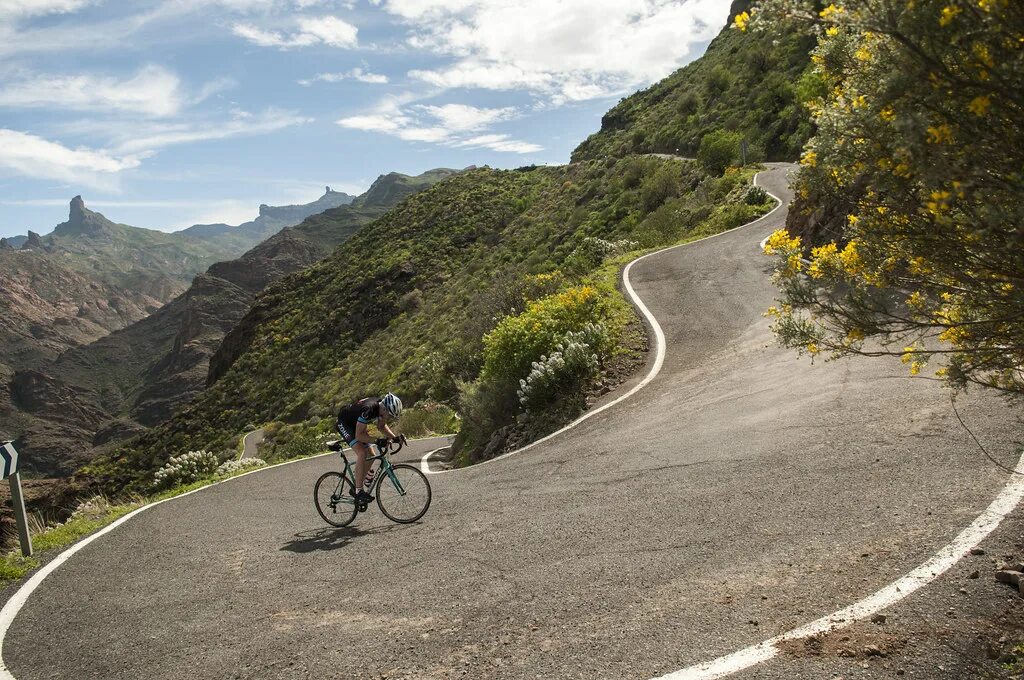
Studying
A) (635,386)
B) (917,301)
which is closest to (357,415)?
(917,301)

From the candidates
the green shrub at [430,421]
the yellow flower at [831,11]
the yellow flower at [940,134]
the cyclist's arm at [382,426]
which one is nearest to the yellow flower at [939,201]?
the yellow flower at [940,134]

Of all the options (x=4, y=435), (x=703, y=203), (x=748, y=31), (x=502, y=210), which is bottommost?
(x=4, y=435)

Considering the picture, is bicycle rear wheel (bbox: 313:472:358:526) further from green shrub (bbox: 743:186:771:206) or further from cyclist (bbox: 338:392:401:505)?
green shrub (bbox: 743:186:771:206)

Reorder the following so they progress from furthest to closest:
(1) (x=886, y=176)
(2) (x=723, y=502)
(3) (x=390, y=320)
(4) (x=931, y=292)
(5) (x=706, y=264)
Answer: (3) (x=390, y=320)
(5) (x=706, y=264)
(2) (x=723, y=502)
(4) (x=931, y=292)
(1) (x=886, y=176)

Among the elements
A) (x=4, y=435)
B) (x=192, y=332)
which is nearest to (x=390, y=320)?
(x=4, y=435)

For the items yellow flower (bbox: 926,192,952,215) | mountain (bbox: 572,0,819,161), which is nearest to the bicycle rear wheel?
yellow flower (bbox: 926,192,952,215)

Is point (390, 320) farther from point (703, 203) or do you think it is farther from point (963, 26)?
point (963, 26)

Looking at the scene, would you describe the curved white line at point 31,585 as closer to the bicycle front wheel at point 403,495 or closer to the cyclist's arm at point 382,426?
the bicycle front wheel at point 403,495

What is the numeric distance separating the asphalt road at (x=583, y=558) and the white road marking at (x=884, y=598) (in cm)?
8

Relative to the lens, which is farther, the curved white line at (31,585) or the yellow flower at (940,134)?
the curved white line at (31,585)

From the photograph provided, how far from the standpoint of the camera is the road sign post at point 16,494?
→ 26.3 ft

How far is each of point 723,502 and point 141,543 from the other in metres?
6.85

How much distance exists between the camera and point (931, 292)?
3.61 metres

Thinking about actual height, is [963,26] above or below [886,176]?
above
